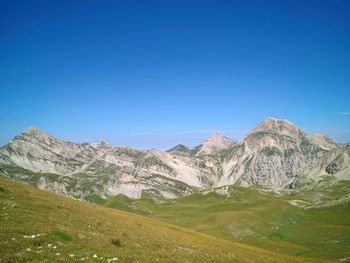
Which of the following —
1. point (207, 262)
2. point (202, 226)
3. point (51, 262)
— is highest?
point (51, 262)

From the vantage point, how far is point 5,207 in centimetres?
3281

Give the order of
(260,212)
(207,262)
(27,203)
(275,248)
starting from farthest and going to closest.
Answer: (260,212) < (275,248) < (27,203) < (207,262)

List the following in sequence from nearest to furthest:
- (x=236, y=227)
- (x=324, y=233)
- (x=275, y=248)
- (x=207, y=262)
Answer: (x=207, y=262), (x=275, y=248), (x=324, y=233), (x=236, y=227)

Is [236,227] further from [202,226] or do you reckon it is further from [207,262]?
[207,262]

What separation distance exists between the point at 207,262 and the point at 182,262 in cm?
366

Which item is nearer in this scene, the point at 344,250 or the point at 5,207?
the point at 5,207

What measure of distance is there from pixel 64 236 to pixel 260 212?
594 feet

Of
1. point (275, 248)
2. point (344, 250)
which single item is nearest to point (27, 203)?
point (275, 248)

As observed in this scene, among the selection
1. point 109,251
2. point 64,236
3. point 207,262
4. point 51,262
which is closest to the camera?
point 51,262

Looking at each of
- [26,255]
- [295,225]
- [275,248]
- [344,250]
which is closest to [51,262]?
[26,255]

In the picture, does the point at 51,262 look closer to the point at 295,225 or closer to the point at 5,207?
the point at 5,207

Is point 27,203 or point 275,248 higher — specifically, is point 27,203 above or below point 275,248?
above

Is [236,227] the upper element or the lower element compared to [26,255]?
lower

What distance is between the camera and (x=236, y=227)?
511 ft
